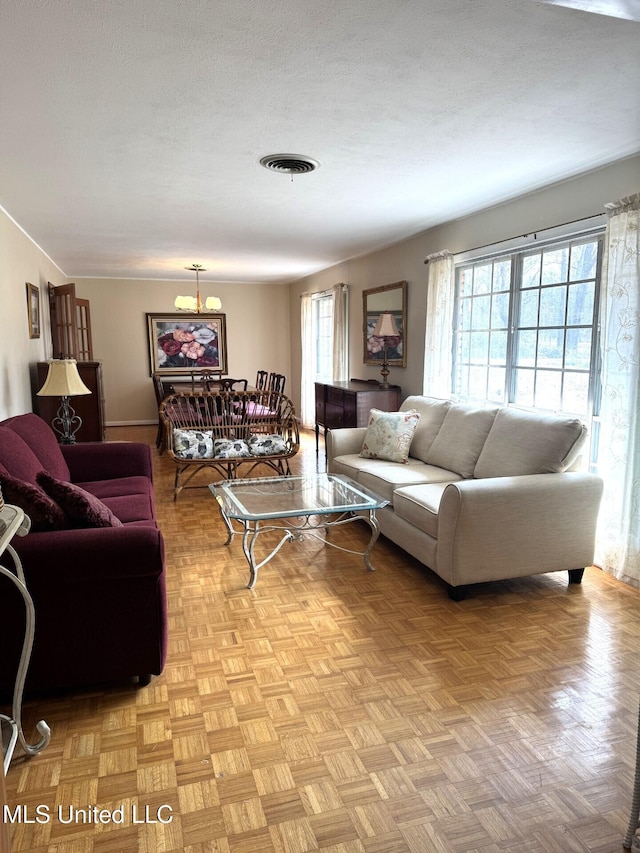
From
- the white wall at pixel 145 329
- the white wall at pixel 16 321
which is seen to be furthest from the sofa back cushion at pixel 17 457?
the white wall at pixel 145 329

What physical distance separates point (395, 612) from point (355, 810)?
117 centimetres

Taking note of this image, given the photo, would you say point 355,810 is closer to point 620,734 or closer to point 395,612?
point 620,734

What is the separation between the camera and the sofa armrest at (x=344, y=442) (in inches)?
168

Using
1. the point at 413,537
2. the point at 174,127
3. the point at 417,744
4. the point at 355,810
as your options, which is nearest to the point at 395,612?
the point at 413,537

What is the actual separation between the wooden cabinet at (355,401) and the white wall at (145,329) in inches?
141

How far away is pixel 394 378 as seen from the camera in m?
5.71

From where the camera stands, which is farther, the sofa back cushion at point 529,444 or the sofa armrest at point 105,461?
the sofa armrest at point 105,461

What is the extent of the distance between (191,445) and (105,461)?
1.12 meters

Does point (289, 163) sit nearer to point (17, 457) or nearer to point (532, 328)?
point (532, 328)

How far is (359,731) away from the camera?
185 centimetres

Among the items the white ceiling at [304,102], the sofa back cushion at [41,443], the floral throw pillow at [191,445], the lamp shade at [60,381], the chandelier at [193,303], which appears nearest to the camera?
the white ceiling at [304,102]

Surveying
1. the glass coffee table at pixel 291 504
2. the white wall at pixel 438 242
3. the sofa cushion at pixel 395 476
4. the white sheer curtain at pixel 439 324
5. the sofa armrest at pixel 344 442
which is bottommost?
the glass coffee table at pixel 291 504

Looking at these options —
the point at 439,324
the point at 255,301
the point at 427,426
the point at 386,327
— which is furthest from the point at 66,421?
the point at 255,301

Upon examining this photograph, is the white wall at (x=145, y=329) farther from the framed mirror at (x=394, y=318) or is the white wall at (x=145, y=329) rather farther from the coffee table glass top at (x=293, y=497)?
the coffee table glass top at (x=293, y=497)
